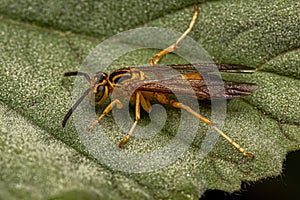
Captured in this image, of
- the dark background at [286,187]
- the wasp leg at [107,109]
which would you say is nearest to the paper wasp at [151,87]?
the wasp leg at [107,109]

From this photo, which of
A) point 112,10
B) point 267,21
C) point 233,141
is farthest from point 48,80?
point 267,21

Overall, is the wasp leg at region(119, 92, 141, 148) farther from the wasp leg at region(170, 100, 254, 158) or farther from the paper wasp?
the wasp leg at region(170, 100, 254, 158)

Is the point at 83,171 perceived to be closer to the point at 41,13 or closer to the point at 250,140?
the point at 250,140

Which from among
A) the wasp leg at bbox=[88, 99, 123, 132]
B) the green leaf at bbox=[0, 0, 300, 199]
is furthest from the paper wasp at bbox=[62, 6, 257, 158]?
the green leaf at bbox=[0, 0, 300, 199]

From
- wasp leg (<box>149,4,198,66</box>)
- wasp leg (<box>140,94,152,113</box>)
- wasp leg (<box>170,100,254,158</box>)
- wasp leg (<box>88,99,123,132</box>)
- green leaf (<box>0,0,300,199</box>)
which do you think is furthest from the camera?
wasp leg (<box>149,4,198,66</box>)

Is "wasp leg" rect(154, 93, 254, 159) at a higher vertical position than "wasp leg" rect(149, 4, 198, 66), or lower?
lower

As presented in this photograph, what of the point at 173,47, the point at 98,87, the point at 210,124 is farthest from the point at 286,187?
the point at 98,87
